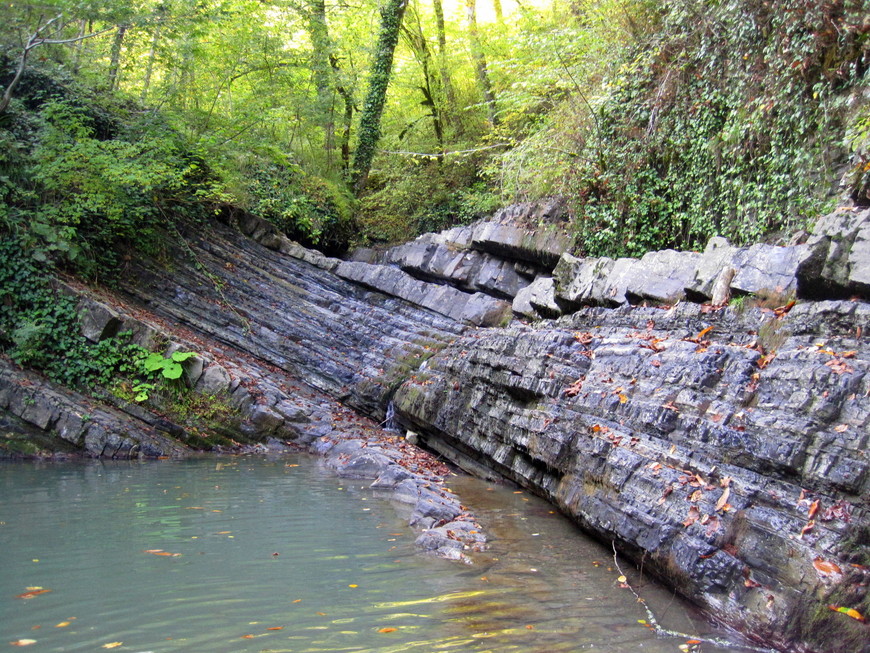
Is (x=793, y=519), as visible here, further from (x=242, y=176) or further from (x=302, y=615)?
(x=242, y=176)

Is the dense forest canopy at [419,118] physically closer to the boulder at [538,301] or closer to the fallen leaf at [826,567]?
the boulder at [538,301]

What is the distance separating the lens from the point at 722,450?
5.34 meters

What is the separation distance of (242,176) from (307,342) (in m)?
5.90

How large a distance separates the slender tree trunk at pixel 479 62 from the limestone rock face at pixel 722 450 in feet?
42.2

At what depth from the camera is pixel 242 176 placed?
1745 centimetres

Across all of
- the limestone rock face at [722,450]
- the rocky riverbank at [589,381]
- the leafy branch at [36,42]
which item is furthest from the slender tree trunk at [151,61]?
the limestone rock face at [722,450]

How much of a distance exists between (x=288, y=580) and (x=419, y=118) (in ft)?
61.1

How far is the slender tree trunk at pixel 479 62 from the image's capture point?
19562 millimetres

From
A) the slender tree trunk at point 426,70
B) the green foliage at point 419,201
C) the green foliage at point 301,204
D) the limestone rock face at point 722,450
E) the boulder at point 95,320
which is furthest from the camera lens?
the slender tree trunk at point 426,70

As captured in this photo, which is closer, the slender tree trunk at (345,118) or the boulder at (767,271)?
the boulder at (767,271)

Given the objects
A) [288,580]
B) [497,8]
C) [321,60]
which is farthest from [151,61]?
[288,580]

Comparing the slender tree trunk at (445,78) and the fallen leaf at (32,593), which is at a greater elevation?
the slender tree trunk at (445,78)

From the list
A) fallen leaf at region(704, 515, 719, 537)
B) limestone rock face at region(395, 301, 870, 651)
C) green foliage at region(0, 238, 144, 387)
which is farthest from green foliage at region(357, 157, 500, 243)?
fallen leaf at region(704, 515, 719, 537)

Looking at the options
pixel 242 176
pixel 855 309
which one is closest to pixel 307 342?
pixel 242 176
